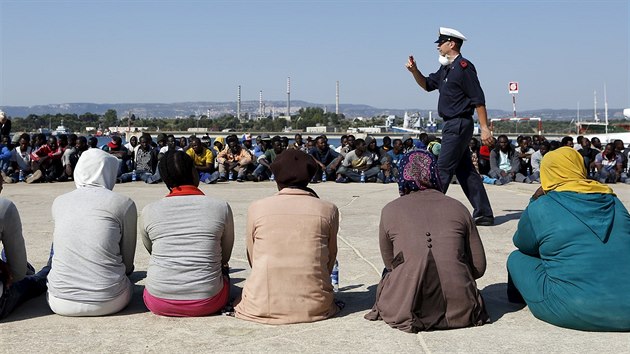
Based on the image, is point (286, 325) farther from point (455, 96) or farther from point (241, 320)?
point (455, 96)

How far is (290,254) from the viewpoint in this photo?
4.65 metres

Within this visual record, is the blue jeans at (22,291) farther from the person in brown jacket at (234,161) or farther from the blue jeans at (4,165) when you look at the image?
the blue jeans at (4,165)

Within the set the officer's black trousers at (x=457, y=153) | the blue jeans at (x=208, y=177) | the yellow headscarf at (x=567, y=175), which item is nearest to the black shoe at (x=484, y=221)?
the officer's black trousers at (x=457, y=153)

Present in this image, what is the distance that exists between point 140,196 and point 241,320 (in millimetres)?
8405

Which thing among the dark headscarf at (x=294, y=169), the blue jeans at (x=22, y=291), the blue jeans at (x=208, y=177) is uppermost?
the dark headscarf at (x=294, y=169)

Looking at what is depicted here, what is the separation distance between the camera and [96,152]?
5.08 m

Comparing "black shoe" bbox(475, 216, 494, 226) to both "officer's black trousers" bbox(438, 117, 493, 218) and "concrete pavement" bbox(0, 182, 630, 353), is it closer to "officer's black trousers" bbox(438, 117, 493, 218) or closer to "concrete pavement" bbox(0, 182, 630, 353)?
"officer's black trousers" bbox(438, 117, 493, 218)

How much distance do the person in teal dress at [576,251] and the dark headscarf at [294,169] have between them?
1.43m

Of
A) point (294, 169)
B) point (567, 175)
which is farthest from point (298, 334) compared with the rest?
point (567, 175)

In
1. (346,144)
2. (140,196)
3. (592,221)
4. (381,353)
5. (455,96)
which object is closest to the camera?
(381,353)

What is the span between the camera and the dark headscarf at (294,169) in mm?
4781

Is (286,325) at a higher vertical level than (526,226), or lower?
lower

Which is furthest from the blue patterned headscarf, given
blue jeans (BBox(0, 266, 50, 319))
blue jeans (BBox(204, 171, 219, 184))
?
blue jeans (BBox(204, 171, 219, 184))

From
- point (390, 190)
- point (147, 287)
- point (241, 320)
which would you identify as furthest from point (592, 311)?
point (390, 190)
